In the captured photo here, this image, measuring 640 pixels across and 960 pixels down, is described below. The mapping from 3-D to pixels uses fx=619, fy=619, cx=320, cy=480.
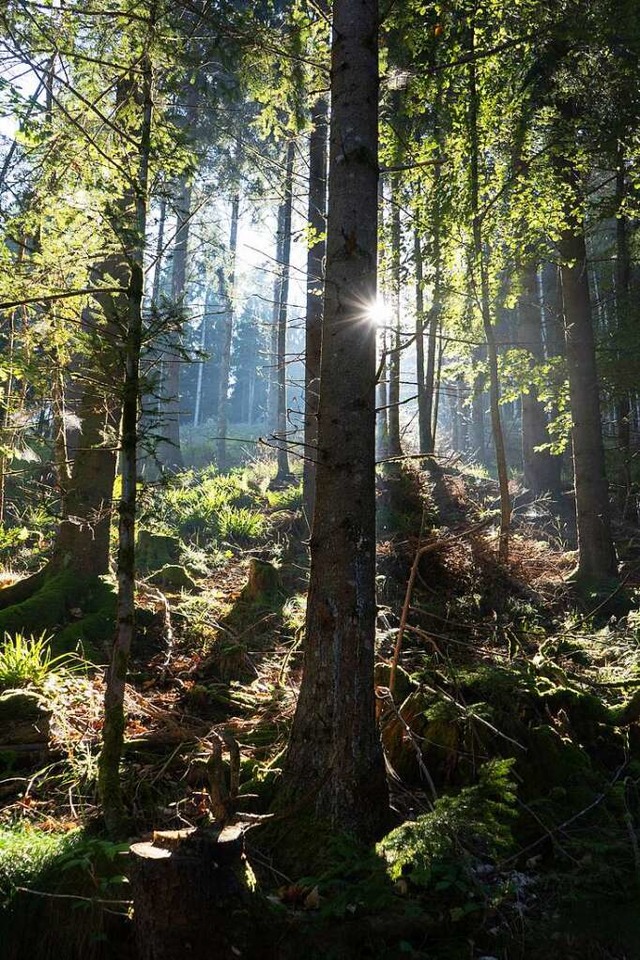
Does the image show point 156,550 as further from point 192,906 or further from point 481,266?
point 192,906

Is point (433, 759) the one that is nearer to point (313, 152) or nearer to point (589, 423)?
point (589, 423)

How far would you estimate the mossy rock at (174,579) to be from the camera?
8.62 meters

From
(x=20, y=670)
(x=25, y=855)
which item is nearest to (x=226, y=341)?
(x=20, y=670)

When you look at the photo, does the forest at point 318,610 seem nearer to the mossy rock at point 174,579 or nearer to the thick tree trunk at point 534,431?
the mossy rock at point 174,579

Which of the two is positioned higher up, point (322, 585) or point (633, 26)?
point (633, 26)

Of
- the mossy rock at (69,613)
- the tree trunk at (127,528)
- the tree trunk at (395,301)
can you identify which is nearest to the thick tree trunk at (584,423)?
the tree trunk at (395,301)

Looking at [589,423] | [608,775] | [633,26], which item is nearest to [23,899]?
[608,775]

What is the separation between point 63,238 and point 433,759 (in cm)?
456

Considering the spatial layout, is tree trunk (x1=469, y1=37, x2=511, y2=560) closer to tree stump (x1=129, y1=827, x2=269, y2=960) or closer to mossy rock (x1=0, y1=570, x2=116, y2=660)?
mossy rock (x1=0, y1=570, x2=116, y2=660)

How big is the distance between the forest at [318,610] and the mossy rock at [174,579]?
63mm

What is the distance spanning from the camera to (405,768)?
4355 mm

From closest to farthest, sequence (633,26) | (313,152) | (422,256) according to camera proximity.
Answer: (633,26) < (422,256) < (313,152)

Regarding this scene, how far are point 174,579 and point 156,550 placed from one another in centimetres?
183

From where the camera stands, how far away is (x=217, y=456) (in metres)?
32.2
